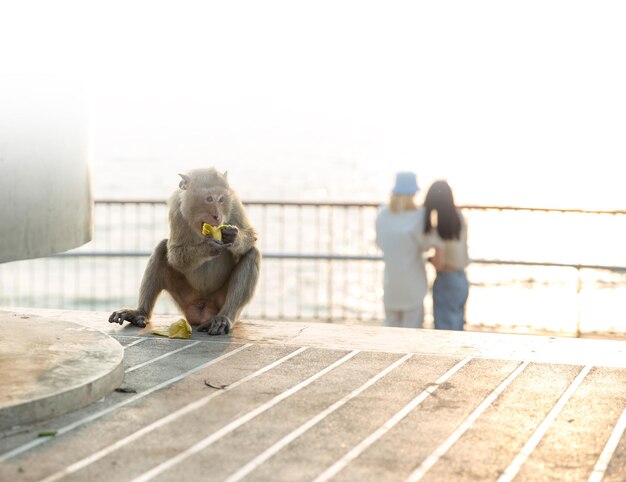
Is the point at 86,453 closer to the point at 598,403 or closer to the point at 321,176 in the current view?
the point at 598,403

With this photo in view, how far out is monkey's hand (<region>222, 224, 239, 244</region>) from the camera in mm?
7160

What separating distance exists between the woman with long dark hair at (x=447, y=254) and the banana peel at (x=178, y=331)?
3086 millimetres

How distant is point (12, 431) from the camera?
511 cm

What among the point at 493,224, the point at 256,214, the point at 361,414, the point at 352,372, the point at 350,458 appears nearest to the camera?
the point at 350,458

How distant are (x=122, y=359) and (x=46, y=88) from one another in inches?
61.2

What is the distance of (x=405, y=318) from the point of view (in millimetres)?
9961

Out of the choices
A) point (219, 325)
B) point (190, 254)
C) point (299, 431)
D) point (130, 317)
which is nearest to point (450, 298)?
point (219, 325)

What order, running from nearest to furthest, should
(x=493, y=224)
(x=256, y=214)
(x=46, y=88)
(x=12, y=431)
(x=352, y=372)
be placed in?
(x=12, y=431)
(x=46, y=88)
(x=352, y=372)
(x=493, y=224)
(x=256, y=214)

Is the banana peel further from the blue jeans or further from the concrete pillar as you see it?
the blue jeans

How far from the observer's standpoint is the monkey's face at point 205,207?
24.0 feet

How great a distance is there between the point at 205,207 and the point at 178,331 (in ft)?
2.79

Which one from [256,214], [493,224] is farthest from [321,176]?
[493,224]

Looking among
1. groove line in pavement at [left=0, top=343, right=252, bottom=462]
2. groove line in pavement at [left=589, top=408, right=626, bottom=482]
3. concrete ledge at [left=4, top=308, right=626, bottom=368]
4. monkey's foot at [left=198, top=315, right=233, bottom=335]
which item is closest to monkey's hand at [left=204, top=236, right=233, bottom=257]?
monkey's foot at [left=198, top=315, right=233, bottom=335]

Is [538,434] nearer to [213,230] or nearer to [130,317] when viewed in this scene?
[213,230]
